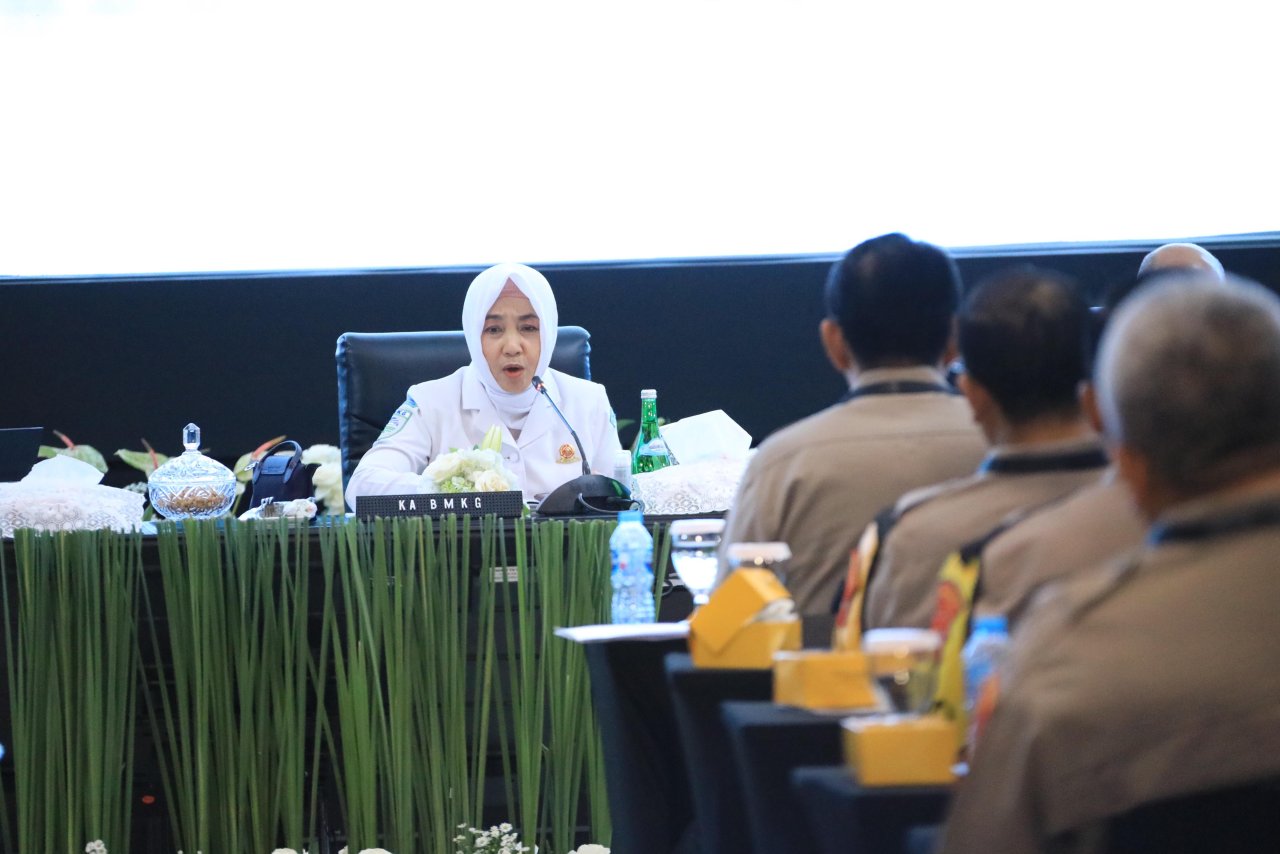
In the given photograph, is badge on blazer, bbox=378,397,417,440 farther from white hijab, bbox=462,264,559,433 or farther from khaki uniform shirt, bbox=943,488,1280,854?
khaki uniform shirt, bbox=943,488,1280,854

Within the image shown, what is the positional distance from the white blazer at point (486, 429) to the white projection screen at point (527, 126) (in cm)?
106

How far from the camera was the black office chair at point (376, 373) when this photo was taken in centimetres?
368

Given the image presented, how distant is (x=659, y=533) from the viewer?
2.66 meters

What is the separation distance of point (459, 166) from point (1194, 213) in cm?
218

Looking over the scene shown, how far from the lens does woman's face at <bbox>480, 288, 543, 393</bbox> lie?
12.0ft

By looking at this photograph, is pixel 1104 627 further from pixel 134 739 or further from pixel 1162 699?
pixel 134 739

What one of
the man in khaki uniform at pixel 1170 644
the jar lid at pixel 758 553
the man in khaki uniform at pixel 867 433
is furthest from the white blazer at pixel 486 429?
the man in khaki uniform at pixel 1170 644

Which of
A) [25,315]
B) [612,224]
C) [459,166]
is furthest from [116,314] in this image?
[612,224]

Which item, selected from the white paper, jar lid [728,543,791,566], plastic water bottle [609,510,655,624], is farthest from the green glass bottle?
jar lid [728,543,791,566]

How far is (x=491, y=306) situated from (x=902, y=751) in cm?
268

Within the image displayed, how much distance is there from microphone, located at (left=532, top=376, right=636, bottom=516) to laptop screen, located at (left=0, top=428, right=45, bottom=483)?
1132 millimetres

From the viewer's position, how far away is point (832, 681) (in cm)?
129

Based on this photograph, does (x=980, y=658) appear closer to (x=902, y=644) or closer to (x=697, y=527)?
(x=902, y=644)

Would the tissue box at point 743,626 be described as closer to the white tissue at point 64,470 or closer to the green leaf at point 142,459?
the white tissue at point 64,470
